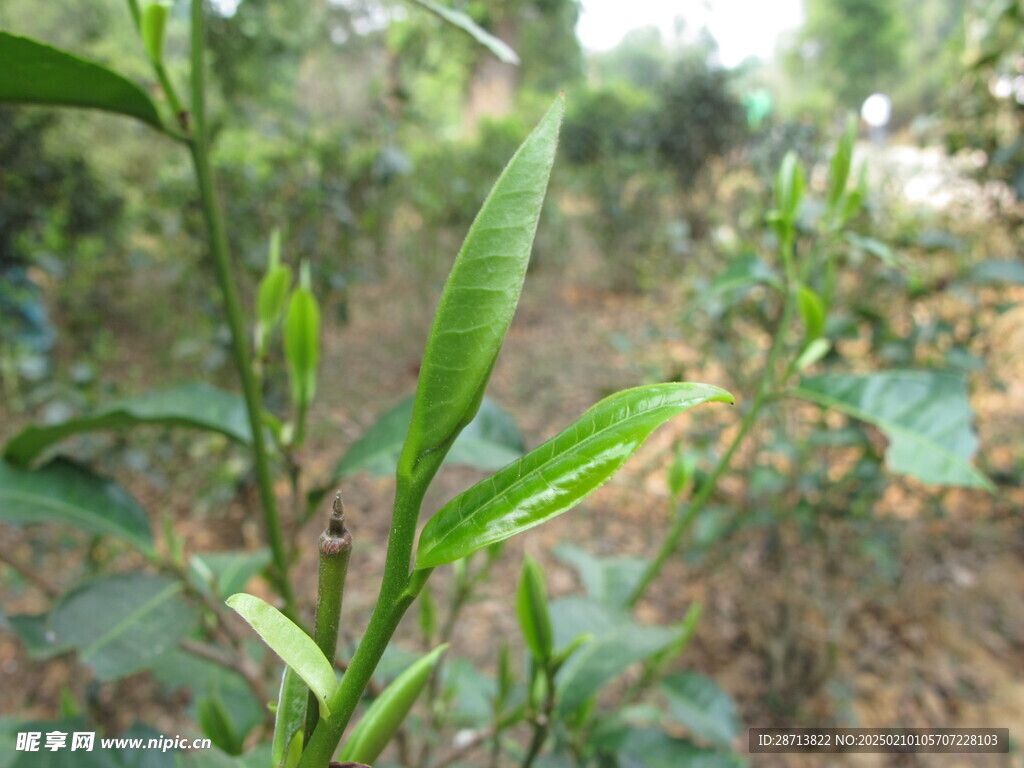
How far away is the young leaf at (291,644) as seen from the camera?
290 mm

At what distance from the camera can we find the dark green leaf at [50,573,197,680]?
2.31ft

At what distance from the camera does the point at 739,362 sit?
89.6 inches

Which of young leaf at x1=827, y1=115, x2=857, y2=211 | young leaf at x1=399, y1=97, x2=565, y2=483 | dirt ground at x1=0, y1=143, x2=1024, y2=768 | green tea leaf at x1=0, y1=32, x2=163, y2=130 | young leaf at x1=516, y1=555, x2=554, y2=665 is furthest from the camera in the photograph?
dirt ground at x1=0, y1=143, x2=1024, y2=768

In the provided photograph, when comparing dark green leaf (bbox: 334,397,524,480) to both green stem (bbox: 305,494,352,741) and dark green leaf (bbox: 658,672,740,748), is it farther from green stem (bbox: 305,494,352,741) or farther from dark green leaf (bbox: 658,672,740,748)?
dark green leaf (bbox: 658,672,740,748)

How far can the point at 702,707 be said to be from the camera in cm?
115

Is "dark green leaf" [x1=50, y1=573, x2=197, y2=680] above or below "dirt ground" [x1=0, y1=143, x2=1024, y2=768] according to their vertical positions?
below

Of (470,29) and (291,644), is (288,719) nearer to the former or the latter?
(291,644)

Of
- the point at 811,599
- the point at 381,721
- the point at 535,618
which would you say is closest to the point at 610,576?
the point at 535,618

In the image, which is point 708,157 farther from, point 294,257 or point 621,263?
point 294,257

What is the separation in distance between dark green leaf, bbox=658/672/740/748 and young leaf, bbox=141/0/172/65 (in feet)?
3.92

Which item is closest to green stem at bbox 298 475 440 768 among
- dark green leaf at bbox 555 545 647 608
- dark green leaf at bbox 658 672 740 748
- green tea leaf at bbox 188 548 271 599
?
green tea leaf at bbox 188 548 271 599

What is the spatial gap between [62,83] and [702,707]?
1.23m

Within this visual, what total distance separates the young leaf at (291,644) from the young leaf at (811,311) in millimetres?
606

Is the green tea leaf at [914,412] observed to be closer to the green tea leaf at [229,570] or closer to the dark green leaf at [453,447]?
the dark green leaf at [453,447]
